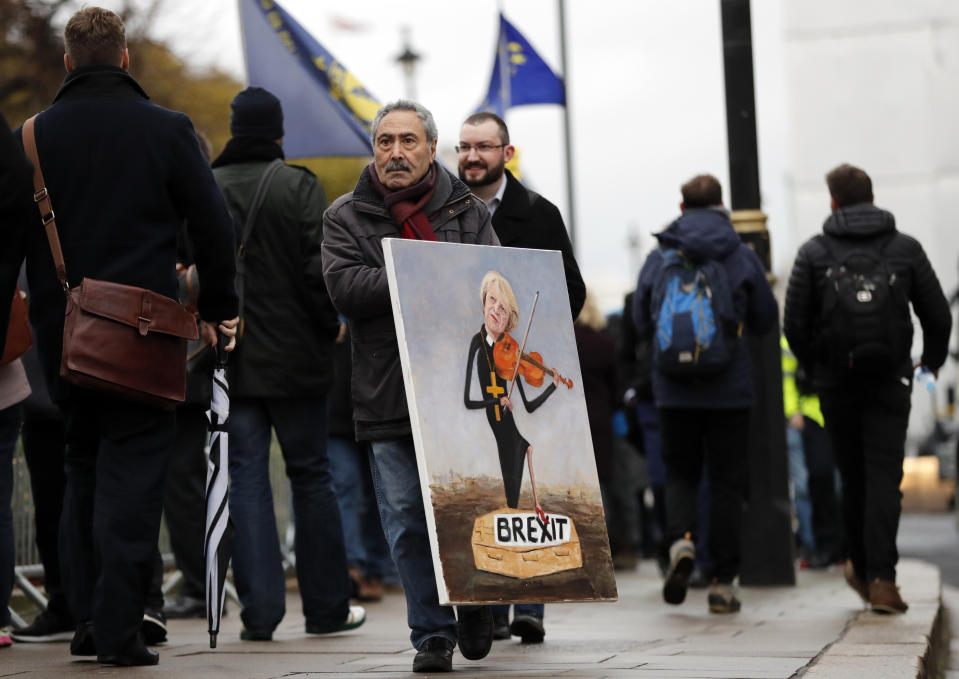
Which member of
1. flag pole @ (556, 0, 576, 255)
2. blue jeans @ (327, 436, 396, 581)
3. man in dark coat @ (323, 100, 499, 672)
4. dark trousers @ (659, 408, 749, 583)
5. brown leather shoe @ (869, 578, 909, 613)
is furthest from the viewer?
flag pole @ (556, 0, 576, 255)

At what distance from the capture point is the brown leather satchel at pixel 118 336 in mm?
5426

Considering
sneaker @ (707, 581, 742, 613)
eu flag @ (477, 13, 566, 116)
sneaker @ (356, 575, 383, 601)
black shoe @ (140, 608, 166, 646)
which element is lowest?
sneaker @ (356, 575, 383, 601)

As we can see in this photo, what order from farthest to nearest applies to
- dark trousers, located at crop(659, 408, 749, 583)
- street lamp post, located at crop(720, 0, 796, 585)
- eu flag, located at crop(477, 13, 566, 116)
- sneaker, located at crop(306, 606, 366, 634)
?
1. eu flag, located at crop(477, 13, 566, 116)
2. street lamp post, located at crop(720, 0, 796, 585)
3. dark trousers, located at crop(659, 408, 749, 583)
4. sneaker, located at crop(306, 606, 366, 634)

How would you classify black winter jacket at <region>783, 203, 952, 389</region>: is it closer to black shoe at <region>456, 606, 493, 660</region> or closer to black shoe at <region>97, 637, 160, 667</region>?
black shoe at <region>456, 606, 493, 660</region>

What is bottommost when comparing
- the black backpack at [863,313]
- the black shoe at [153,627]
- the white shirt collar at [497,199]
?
the black shoe at [153,627]

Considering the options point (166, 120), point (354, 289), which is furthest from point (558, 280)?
point (166, 120)

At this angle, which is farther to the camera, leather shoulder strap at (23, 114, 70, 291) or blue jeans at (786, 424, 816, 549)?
blue jeans at (786, 424, 816, 549)

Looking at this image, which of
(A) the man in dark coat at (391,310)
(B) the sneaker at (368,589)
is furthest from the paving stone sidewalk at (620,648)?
(B) the sneaker at (368,589)

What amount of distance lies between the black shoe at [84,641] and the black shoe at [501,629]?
163 centimetres

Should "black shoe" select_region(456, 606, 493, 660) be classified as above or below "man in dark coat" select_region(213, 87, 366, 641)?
below

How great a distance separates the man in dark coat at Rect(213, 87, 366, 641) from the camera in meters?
6.81

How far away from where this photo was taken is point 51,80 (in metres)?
32.6

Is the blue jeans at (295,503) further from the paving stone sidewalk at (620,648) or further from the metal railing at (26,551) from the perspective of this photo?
the metal railing at (26,551)

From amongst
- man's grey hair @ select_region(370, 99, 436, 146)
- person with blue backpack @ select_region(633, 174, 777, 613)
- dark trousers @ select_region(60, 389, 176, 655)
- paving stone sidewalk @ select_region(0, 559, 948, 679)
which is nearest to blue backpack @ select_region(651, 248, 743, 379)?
person with blue backpack @ select_region(633, 174, 777, 613)
